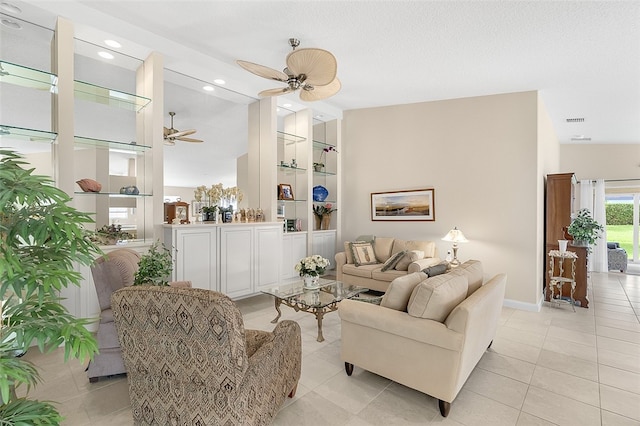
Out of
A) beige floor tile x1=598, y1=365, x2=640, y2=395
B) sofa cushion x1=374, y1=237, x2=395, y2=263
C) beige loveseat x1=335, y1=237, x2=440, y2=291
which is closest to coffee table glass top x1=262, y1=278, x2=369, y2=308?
beige loveseat x1=335, y1=237, x2=440, y2=291

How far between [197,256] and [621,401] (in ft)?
13.7

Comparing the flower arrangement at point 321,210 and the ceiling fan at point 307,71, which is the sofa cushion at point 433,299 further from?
the flower arrangement at point 321,210

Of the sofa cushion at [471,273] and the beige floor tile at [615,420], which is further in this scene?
the sofa cushion at [471,273]

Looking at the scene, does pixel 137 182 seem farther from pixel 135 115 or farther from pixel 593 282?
pixel 593 282

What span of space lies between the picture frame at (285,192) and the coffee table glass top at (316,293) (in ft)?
6.21

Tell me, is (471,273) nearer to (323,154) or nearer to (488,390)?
(488,390)

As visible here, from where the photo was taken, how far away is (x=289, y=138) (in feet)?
18.3

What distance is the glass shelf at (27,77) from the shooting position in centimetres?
276

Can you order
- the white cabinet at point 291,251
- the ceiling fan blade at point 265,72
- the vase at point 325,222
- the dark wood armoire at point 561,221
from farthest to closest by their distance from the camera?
the vase at point 325,222
the white cabinet at point 291,251
the dark wood armoire at point 561,221
the ceiling fan blade at point 265,72

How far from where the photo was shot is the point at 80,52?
3.30m

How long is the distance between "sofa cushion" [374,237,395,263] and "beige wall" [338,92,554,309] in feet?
1.06

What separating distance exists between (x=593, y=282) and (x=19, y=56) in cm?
959

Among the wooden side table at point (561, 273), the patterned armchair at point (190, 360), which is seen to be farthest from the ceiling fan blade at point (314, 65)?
the wooden side table at point (561, 273)

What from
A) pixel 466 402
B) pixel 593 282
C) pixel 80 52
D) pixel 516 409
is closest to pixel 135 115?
pixel 80 52
